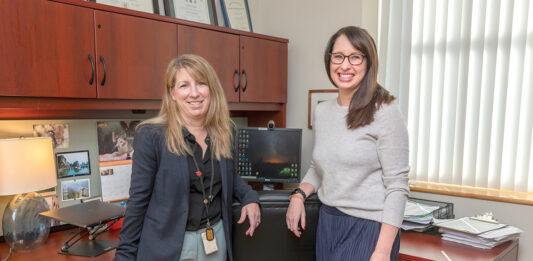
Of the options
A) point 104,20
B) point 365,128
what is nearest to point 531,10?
point 365,128

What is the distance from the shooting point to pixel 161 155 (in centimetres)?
119

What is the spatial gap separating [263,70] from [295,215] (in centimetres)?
147

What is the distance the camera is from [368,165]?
1151 mm

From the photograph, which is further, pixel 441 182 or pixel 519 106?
pixel 441 182

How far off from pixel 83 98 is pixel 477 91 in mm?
2011

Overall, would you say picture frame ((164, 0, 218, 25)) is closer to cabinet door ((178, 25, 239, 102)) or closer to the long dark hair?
cabinet door ((178, 25, 239, 102))

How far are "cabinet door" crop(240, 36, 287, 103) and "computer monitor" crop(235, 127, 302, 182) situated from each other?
24cm

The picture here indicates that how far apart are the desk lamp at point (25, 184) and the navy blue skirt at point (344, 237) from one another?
4.07ft

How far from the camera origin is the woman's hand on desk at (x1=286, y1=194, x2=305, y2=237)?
119 centimetres

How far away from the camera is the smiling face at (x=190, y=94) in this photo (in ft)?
4.02

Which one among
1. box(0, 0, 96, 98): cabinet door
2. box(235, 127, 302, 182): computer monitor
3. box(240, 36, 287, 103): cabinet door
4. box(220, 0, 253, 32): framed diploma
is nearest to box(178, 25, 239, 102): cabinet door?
box(240, 36, 287, 103): cabinet door

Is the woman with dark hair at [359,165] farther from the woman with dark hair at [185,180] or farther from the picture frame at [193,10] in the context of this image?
the picture frame at [193,10]

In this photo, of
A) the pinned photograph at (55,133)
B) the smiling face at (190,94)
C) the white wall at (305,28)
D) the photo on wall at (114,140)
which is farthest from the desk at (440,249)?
the pinned photograph at (55,133)

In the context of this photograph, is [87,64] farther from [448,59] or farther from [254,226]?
[448,59]
